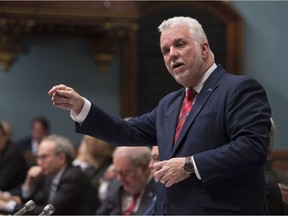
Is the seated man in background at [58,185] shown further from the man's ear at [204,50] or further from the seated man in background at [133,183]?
the man's ear at [204,50]

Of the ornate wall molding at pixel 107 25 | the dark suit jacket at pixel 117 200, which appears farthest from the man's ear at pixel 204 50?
the ornate wall molding at pixel 107 25

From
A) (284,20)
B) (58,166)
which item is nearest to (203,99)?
(284,20)

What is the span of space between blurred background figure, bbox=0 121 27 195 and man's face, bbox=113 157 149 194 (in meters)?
1.44

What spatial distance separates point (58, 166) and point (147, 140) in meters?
1.74

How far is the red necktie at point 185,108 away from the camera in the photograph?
78.7 inches

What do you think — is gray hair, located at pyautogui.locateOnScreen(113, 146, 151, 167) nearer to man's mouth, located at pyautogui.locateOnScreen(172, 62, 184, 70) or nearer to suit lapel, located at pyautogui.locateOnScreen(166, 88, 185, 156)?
suit lapel, located at pyautogui.locateOnScreen(166, 88, 185, 156)

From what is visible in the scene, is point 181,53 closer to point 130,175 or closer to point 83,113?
point 83,113

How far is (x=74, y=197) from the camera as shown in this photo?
3.51 meters

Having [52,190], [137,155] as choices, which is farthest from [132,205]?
[52,190]

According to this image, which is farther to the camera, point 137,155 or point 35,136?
point 35,136

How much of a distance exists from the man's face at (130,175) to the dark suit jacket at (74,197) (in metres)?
0.40

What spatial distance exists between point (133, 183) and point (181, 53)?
1.36 meters

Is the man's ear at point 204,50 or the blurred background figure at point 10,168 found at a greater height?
the man's ear at point 204,50

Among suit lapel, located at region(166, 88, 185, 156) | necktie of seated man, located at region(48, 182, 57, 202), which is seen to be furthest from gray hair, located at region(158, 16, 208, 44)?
necktie of seated man, located at region(48, 182, 57, 202)
